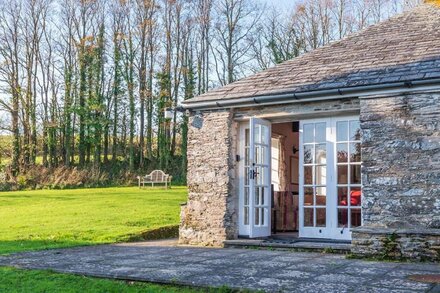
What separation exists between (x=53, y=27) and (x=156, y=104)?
8512 millimetres

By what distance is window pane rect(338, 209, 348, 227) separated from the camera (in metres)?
8.88

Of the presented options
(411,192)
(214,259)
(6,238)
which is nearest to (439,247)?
(411,192)

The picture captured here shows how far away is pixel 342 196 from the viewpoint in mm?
8945

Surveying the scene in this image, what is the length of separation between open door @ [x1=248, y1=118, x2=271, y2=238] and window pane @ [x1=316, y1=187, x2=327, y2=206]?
1.05 m

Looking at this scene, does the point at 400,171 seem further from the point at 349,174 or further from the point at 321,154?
the point at 321,154

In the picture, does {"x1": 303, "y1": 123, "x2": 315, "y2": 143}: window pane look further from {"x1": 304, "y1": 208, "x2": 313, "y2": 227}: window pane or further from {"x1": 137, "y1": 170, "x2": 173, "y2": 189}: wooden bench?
{"x1": 137, "y1": 170, "x2": 173, "y2": 189}: wooden bench

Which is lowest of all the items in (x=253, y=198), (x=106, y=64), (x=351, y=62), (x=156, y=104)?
(x=253, y=198)

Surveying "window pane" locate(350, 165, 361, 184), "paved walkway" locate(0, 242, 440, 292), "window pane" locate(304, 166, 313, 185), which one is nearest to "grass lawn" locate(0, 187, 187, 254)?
"paved walkway" locate(0, 242, 440, 292)

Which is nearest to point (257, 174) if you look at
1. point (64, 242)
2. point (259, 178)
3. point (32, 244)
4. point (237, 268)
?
point (259, 178)

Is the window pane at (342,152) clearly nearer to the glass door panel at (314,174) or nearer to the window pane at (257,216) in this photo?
the glass door panel at (314,174)

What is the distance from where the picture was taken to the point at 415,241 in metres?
7.41

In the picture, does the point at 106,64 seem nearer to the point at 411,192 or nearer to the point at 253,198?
the point at 253,198

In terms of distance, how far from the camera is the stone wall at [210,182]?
9656 mm

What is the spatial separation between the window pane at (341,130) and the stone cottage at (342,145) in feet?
0.06
